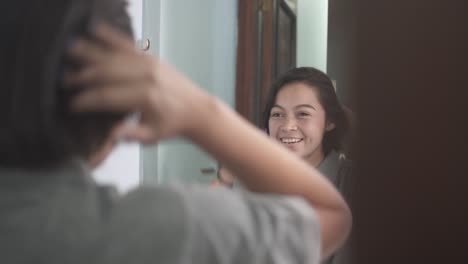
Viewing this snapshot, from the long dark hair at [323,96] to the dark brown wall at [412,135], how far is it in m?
0.50

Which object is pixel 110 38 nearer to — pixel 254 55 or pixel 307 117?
pixel 307 117

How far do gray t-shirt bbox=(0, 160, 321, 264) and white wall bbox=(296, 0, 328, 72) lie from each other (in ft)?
7.78

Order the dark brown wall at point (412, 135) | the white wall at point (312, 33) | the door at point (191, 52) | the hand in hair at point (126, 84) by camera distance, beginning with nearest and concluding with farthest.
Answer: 1. the hand in hair at point (126, 84)
2. the door at point (191, 52)
3. the dark brown wall at point (412, 135)
4. the white wall at point (312, 33)

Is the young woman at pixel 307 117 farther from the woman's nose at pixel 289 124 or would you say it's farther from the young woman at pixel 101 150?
the young woman at pixel 101 150

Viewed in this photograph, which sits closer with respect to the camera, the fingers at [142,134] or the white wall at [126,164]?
the fingers at [142,134]

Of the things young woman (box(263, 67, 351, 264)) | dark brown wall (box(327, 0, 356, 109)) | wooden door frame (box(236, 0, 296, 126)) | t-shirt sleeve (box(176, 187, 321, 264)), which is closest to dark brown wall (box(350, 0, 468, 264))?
dark brown wall (box(327, 0, 356, 109))

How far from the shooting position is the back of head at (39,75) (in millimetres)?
294

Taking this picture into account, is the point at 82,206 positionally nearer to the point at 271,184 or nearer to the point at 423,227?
the point at 271,184

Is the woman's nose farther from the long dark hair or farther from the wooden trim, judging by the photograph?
the wooden trim

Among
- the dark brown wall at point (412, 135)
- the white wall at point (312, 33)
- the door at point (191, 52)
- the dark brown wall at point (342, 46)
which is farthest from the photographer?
the white wall at point (312, 33)

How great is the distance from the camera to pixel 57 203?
318 millimetres

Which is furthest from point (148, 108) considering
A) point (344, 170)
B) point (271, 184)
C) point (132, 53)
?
point (344, 170)

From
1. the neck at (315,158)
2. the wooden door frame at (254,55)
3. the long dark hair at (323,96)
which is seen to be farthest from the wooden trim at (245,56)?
the neck at (315,158)

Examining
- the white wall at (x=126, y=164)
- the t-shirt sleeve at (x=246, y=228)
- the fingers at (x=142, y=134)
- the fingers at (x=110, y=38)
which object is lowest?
the white wall at (x=126, y=164)
